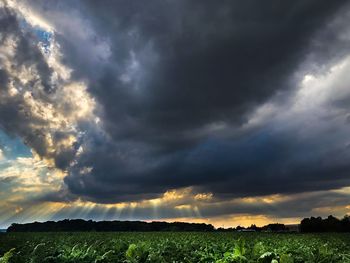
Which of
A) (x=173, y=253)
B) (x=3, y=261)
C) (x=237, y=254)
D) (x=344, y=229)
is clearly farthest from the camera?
(x=344, y=229)

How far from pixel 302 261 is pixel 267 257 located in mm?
4732

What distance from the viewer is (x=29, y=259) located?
67.4 ft

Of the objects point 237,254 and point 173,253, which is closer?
point 237,254

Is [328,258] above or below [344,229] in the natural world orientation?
below

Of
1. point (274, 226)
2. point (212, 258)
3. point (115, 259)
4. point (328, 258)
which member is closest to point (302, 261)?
point (328, 258)

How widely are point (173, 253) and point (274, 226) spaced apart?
594ft

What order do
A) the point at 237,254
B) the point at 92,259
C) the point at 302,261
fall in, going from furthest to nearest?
the point at 92,259, the point at 302,261, the point at 237,254

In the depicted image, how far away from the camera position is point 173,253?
26.5m

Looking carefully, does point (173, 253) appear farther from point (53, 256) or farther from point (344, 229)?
point (344, 229)

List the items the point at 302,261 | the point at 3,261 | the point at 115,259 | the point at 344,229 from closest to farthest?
→ 1. the point at 3,261
2. the point at 302,261
3. the point at 115,259
4. the point at 344,229

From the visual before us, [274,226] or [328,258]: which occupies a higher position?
[274,226]

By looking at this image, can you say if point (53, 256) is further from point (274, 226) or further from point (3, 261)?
point (274, 226)

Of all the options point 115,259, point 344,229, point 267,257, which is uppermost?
point 344,229

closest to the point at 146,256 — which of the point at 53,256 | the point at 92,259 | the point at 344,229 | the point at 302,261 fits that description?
the point at 92,259
